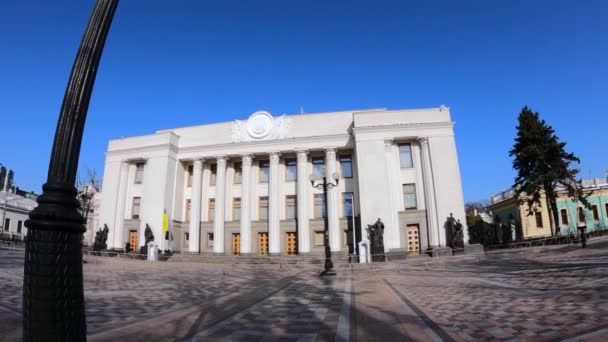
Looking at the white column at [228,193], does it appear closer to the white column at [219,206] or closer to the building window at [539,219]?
the white column at [219,206]

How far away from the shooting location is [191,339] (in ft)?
15.2

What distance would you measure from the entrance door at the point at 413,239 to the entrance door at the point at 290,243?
10.6m

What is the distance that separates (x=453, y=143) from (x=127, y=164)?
1323 inches

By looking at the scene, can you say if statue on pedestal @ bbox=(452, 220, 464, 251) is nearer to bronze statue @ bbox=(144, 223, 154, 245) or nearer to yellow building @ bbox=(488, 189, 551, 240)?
yellow building @ bbox=(488, 189, 551, 240)

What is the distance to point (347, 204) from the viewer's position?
33656 millimetres

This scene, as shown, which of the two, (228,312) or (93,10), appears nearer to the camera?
(93,10)

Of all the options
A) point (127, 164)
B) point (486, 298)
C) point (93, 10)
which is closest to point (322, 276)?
point (486, 298)

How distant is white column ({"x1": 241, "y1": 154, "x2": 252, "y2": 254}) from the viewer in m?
34.4

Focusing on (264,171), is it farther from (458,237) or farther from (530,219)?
(530,219)

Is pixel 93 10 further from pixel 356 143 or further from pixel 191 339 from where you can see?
pixel 356 143

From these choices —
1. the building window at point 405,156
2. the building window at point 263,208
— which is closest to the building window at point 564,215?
the building window at point 405,156

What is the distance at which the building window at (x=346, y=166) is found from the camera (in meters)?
34.7

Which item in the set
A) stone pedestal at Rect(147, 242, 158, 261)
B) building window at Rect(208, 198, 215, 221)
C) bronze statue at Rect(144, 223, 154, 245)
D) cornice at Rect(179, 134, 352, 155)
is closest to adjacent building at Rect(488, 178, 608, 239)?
cornice at Rect(179, 134, 352, 155)

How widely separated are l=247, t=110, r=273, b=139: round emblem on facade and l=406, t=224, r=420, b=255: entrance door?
16.6m
